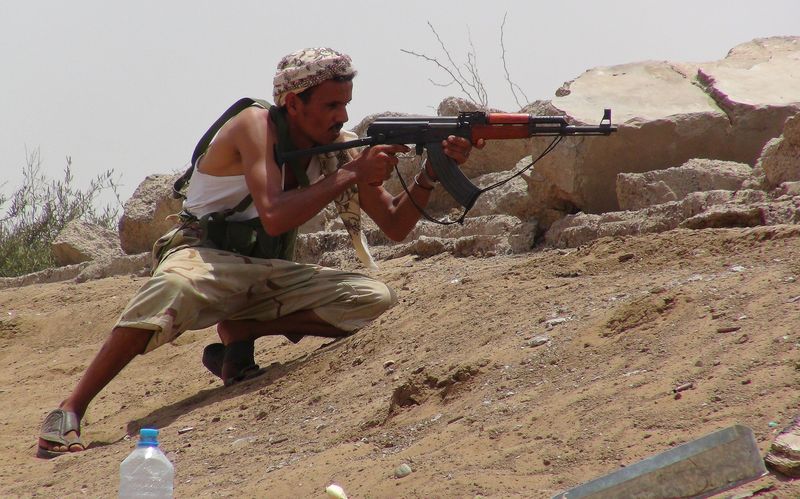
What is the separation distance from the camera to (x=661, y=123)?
4.96 m

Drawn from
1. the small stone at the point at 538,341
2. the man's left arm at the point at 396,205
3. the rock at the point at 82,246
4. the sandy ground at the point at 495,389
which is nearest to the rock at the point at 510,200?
the sandy ground at the point at 495,389

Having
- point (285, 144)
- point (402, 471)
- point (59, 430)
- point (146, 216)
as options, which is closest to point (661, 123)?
point (285, 144)

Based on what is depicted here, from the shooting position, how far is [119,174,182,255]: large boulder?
26.2 feet

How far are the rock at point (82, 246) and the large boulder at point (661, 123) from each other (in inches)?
178

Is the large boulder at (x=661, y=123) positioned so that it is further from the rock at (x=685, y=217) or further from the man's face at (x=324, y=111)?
the man's face at (x=324, y=111)

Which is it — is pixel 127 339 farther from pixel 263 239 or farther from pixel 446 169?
pixel 446 169

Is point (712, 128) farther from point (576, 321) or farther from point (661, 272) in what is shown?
point (576, 321)

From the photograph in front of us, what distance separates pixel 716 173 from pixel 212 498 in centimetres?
267

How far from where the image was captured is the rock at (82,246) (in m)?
8.80

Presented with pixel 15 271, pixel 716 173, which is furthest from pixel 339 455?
pixel 15 271

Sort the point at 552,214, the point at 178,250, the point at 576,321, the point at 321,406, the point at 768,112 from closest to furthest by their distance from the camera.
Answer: the point at 576,321 < the point at 321,406 < the point at 178,250 < the point at 768,112 < the point at 552,214

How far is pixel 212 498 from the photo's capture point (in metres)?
3.09

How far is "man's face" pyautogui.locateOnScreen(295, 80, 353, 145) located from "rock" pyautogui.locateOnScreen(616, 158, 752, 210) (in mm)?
1315

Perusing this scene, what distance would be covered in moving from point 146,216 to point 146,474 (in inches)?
208
